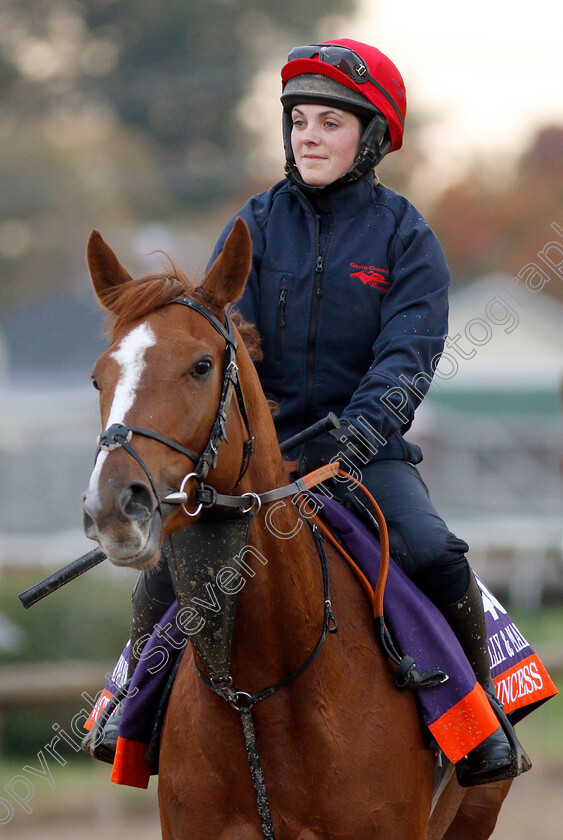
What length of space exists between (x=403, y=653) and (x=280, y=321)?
129 cm

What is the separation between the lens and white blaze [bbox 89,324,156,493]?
3090mm

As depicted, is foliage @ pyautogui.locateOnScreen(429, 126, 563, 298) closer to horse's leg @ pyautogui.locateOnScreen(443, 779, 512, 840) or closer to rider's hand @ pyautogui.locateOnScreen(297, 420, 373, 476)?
horse's leg @ pyautogui.locateOnScreen(443, 779, 512, 840)

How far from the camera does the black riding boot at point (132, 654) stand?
4.18 metres

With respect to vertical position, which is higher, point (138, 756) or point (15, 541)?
point (138, 756)

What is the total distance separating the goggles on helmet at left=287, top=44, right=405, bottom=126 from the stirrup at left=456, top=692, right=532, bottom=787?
2.30 m

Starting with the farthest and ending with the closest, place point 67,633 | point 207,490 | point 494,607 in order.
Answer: point 67,633, point 494,607, point 207,490

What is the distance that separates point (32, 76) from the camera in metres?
44.3

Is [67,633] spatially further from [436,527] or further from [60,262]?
[60,262]

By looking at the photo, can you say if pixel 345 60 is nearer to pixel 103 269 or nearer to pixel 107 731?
pixel 103 269

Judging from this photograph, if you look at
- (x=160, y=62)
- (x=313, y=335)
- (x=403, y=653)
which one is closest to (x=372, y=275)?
(x=313, y=335)

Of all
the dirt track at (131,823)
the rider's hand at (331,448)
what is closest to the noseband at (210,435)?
the rider's hand at (331,448)

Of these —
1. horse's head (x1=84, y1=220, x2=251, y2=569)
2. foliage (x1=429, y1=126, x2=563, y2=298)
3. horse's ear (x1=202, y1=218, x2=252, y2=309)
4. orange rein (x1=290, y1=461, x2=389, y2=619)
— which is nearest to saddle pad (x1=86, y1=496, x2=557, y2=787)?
orange rein (x1=290, y1=461, x2=389, y2=619)

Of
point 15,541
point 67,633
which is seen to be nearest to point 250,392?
point 67,633

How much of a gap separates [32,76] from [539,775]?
4016cm
